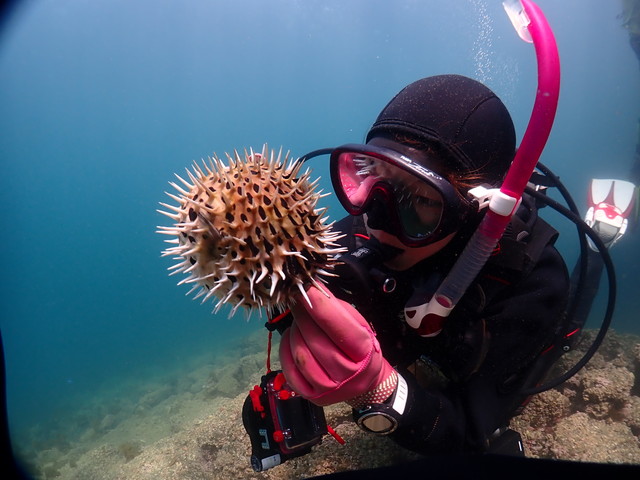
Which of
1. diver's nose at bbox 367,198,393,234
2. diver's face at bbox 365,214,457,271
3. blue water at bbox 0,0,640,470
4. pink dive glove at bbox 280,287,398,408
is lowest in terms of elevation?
pink dive glove at bbox 280,287,398,408

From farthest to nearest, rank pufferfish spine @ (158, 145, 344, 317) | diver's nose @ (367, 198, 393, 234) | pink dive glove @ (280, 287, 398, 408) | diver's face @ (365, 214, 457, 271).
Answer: diver's face @ (365, 214, 457, 271) → diver's nose @ (367, 198, 393, 234) → pink dive glove @ (280, 287, 398, 408) → pufferfish spine @ (158, 145, 344, 317)

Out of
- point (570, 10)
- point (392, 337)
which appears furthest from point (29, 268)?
point (570, 10)

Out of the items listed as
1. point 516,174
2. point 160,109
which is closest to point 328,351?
point 516,174

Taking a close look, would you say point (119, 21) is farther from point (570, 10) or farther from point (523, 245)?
point (570, 10)

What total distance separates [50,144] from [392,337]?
229 feet

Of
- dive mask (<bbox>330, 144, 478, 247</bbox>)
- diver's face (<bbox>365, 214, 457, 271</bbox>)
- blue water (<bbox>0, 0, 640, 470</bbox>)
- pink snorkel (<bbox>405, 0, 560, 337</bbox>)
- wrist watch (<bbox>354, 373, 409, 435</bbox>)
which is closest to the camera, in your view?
pink snorkel (<bbox>405, 0, 560, 337</bbox>)

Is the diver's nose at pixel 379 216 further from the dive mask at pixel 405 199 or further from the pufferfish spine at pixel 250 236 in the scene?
the pufferfish spine at pixel 250 236

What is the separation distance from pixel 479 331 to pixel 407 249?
2.00 feet

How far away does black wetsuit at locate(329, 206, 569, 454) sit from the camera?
1.97m

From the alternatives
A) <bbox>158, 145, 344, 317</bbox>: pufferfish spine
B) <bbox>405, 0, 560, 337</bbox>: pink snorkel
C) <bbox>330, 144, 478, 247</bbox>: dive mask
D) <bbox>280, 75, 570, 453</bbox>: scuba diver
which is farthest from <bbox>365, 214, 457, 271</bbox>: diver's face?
<bbox>158, 145, 344, 317</bbox>: pufferfish spine

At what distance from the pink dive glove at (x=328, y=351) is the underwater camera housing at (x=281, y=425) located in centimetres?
71

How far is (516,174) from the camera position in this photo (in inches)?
61.7

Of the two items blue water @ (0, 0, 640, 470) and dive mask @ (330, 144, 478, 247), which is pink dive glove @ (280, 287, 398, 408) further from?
blue water @ (0, 0, 640, 470)

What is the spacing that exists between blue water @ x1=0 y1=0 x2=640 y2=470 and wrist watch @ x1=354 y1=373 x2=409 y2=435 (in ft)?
56.5
